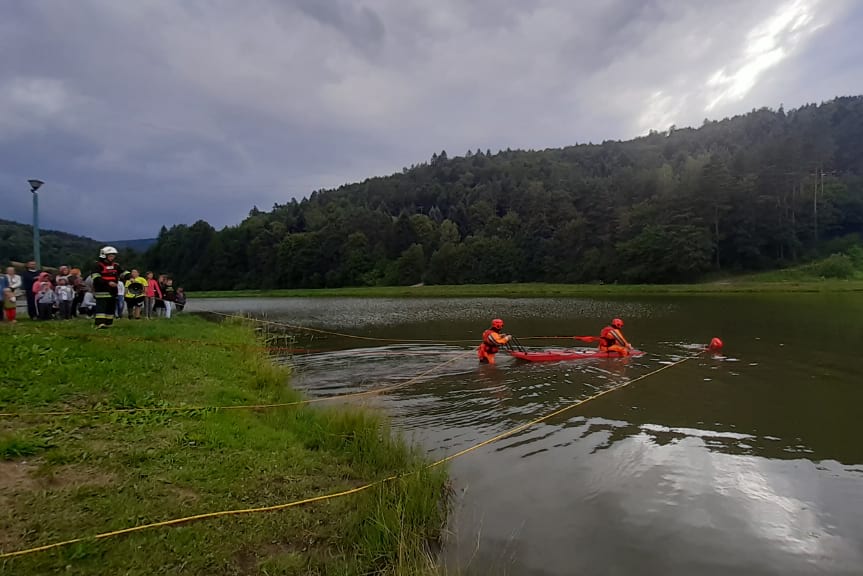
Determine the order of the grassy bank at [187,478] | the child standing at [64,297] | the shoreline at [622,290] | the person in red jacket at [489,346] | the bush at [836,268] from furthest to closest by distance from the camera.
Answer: the bush at [836,268]
the shoreline at [622,290]
the child standing at [64,297]
the person in red jacket at [489,346]
the grassy bank at [187,478]

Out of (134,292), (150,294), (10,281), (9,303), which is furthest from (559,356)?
(10,281)

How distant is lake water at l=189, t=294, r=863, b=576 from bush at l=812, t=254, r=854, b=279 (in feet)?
157

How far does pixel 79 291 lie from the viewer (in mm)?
17969

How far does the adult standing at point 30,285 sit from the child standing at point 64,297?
688mm

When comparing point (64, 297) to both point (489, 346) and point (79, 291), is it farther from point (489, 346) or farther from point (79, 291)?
point (489, 346)

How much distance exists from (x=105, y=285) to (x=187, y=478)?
1025 centimetres

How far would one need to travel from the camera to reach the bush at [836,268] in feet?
186

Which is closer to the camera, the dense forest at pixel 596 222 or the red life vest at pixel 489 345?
the red life vest at pixel 489 345

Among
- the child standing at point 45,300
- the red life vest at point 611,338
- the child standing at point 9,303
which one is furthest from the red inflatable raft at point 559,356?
the child standing at point 45,300

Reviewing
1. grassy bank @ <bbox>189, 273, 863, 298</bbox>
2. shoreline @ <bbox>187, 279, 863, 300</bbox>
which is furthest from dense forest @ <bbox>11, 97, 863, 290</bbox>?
shoreline @ <bbox>187, 279, 863, 300</bbox>

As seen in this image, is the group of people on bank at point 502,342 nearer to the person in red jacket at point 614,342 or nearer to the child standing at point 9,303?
the person in red jacket at point 614,342

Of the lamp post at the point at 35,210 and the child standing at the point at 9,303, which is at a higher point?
the lamp post at the point at 35,210

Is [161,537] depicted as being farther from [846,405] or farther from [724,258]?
[724,258]

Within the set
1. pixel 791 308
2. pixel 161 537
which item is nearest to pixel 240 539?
pixel 161 537
